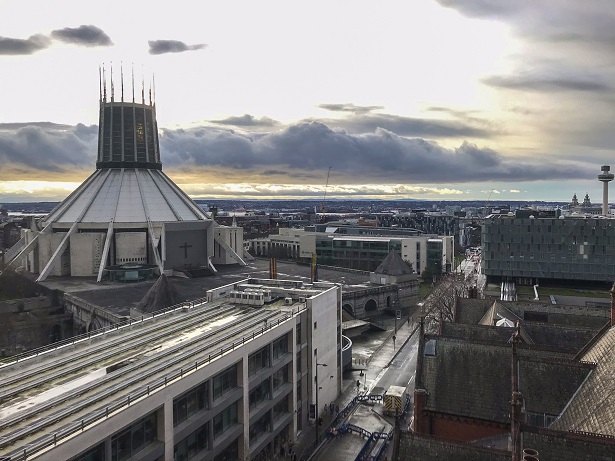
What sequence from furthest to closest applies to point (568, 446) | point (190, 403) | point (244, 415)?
point (244, 415)
point (190, 403)
point (568, 446)

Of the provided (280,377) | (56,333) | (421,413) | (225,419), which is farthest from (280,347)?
(56,333)

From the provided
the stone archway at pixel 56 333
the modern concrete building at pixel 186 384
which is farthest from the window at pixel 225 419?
the stone archway at pixel 56 333

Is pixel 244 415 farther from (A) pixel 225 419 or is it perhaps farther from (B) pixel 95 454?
(B) pixel 95 454

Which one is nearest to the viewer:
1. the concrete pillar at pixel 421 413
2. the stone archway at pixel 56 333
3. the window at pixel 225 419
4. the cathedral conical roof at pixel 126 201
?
the concrete pillar at pixel 421 413

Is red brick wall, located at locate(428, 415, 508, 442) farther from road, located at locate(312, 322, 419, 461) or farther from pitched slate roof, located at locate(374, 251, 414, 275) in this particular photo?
pitched slate roof, located at locate(374, 251, 414, 275)

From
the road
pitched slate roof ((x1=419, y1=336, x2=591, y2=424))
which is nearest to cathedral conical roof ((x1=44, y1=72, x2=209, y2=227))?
the road

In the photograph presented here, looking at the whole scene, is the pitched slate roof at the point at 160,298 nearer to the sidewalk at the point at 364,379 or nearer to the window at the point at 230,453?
the sidewalk at the point at 364,379
